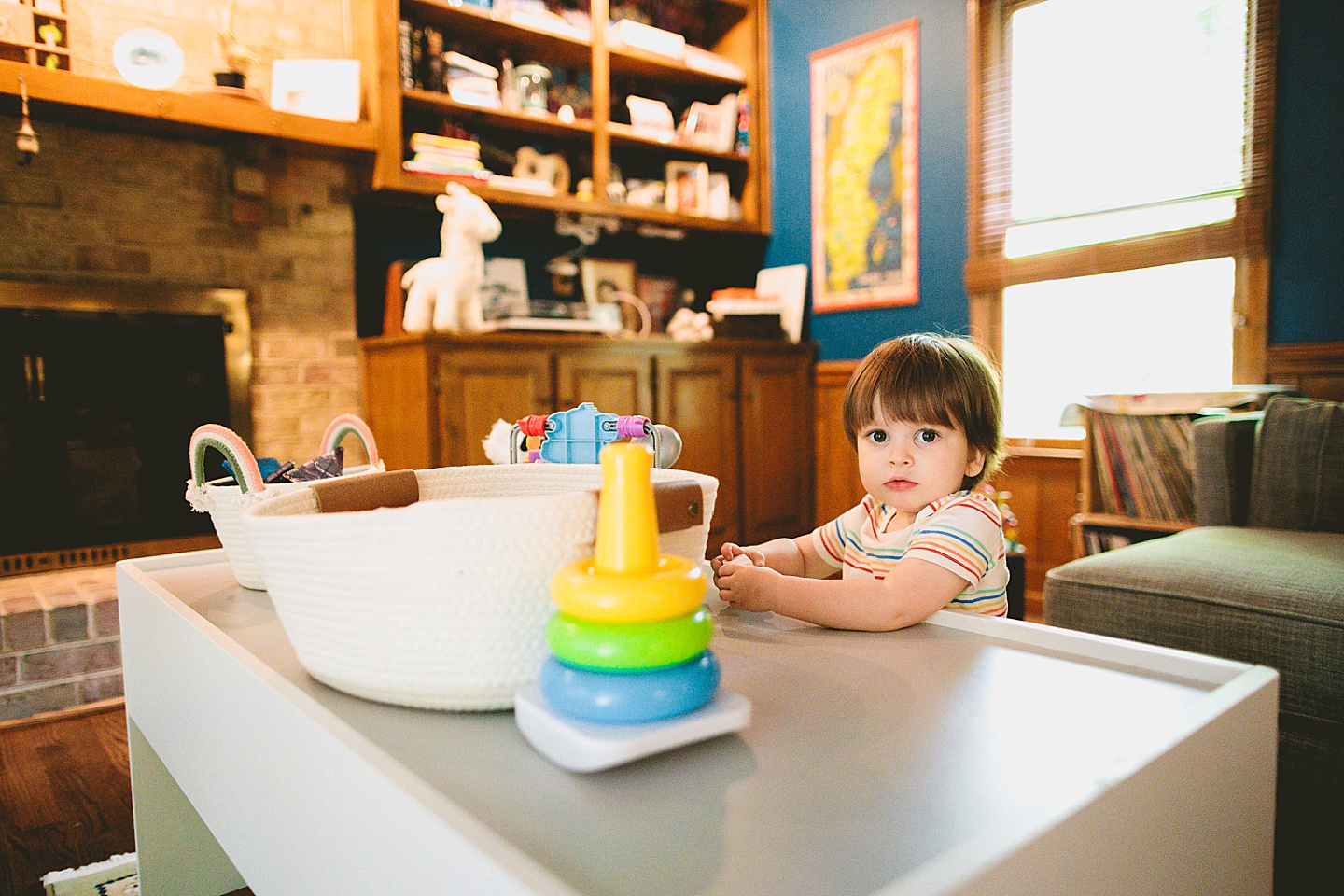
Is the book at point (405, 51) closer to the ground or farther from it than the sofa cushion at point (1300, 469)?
farther from it

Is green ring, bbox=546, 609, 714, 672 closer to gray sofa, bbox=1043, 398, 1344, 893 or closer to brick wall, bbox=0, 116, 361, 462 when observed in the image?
gray sofa, bbox=1043, 398, 1344, 893

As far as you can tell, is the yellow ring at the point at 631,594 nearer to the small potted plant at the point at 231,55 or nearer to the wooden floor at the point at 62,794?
the wooden floor at the point at 62,794

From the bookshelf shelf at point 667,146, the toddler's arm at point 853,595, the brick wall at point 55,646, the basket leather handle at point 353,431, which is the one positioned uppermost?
the bookshelf shelf at point 667,146

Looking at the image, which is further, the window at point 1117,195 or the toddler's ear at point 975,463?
the window at point 1117,195

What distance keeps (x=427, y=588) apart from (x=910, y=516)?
0.71 meters

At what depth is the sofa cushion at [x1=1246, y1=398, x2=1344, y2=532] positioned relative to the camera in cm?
184

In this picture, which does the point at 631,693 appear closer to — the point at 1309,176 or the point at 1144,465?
the point at 1144,465

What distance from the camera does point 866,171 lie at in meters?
3.58

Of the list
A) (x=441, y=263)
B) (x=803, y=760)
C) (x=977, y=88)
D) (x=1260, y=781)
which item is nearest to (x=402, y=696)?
(x=803, y=760)

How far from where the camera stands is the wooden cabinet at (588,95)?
Result: 284 centimetres

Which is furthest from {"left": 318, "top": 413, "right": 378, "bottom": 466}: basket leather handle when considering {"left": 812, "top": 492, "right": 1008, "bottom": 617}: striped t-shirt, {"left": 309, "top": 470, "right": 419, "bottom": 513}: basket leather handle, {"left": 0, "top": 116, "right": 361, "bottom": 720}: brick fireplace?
{"left": 0, "top": 116, "right": 361, "bottom": 720}: brick fireplace

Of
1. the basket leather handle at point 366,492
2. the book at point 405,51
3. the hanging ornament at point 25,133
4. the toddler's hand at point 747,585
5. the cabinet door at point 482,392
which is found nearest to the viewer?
the basket leather handle at point 366,492

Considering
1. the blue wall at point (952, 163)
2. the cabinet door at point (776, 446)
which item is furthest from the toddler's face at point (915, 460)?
the cabinet door at point (776, 446)

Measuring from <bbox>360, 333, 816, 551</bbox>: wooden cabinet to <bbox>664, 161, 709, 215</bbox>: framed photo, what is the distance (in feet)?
2.42
